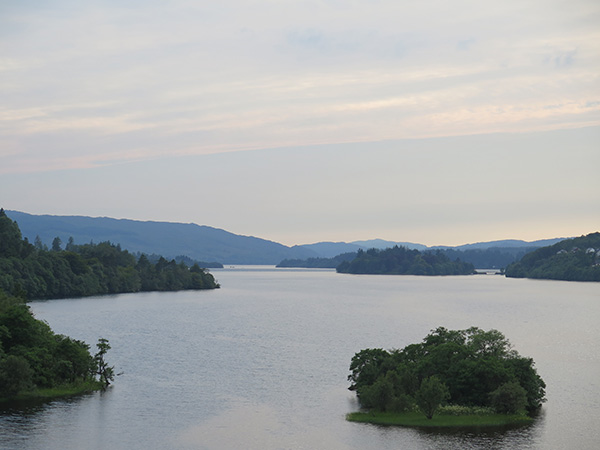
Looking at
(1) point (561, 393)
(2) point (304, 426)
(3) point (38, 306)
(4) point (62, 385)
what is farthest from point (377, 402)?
(3) point (38, 306)

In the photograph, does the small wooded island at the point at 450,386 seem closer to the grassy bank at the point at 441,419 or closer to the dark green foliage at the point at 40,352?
the grassy bank at the point at 441,419

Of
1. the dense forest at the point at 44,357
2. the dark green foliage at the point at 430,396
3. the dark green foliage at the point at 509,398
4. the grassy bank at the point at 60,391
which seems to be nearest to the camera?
the dark green foliage at the point at 430,396

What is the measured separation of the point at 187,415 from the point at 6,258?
468ft

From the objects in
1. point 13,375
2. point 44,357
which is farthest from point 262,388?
point 13,375

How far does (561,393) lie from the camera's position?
80.1 metres

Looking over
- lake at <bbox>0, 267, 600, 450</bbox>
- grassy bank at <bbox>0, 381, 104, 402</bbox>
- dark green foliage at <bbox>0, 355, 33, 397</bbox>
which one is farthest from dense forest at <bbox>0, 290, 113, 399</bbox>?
lake at <bbox>0, 267, 600, 450</bbox>

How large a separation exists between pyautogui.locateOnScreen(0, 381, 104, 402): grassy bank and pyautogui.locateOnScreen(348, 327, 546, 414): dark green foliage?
30.1 m

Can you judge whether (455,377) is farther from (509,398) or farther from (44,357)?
(44,357)

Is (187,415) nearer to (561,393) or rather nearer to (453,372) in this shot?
(453,372)

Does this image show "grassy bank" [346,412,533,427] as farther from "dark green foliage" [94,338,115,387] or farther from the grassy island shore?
"dark green foliage" [94,338,115,387]

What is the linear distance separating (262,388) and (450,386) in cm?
2248

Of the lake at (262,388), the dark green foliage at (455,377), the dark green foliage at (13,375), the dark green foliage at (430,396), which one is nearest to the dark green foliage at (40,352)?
the dark green foliage at (13,375)

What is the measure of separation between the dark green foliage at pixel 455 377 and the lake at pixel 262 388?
118 inches

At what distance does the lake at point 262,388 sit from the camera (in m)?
61.0
